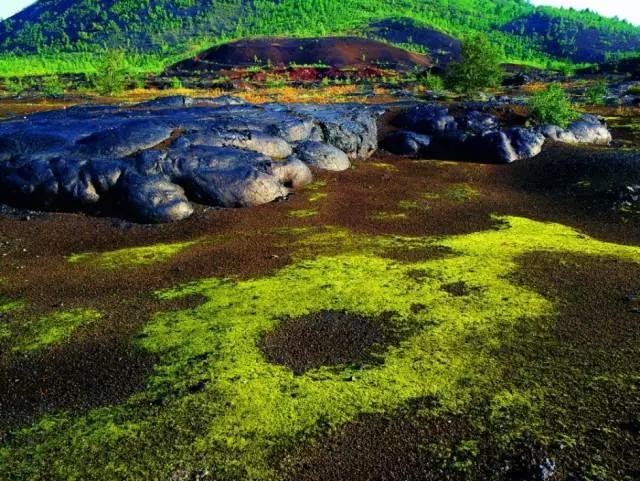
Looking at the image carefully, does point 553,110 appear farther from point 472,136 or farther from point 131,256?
point 131,256

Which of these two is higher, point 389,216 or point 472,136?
point 472,136

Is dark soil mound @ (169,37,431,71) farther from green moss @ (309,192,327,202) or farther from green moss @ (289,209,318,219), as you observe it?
green moss @ (289,209,318,219)

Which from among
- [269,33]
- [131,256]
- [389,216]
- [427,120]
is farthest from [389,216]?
[269,33]

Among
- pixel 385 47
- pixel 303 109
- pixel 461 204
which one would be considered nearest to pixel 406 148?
pixel 303 109

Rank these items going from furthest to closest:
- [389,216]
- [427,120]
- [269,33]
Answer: [269,33]
[427,120]
[389,216]

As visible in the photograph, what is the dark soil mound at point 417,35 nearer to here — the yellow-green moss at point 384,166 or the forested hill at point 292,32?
the forested hill at point 292,32

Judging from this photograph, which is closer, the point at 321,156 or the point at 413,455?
the point at 413,455
